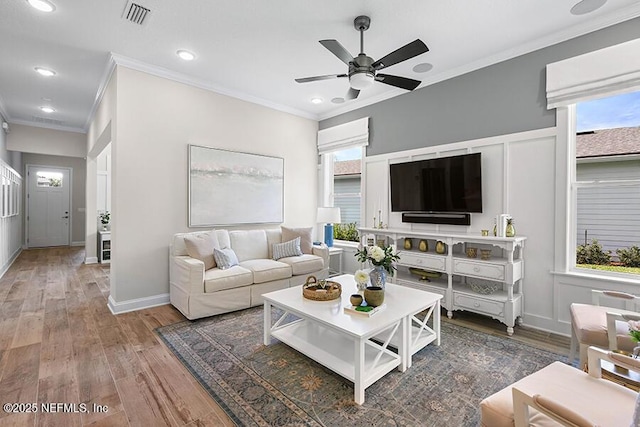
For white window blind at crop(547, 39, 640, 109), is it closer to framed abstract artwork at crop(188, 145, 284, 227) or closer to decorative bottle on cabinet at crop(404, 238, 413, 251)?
decorative bottle on cabinet at crop(404, 238, 413, 251)

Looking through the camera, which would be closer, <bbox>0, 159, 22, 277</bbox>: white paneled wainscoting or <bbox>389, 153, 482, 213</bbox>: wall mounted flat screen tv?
<bbox>389, 153, 482, 213</bbox>: wall mounted flat screen tv

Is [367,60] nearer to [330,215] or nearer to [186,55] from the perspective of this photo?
[186,55]

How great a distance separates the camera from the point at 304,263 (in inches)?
170

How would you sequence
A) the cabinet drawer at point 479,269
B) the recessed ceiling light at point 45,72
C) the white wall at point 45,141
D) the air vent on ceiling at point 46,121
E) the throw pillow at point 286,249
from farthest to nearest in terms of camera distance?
the white wall at point 45,141 → the air vent on ceiling at point 46,121 → the throw pillow at point 286,249 → the recessed ceiling light at point 45,72 → the cabinet drawer at point 479,269

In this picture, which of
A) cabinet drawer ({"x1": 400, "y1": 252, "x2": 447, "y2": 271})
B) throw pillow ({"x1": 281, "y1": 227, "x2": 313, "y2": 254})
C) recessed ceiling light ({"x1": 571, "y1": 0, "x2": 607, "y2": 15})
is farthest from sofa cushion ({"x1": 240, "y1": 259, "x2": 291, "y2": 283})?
recessed ceiling light ({"x1": 571, "y1": 0, "x2": 607, "y2": 15})

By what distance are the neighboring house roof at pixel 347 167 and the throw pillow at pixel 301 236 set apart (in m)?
1.41

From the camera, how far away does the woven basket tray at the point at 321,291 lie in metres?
2.58

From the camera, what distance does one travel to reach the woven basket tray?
258cm

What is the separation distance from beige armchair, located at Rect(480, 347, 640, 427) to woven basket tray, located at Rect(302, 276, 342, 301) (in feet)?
4.60

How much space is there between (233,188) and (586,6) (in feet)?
14.2

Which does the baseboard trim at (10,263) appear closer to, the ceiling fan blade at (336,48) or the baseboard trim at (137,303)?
the baseboard trim at (137,303)

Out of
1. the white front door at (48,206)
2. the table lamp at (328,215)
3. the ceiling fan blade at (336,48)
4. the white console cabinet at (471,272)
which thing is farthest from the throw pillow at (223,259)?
the white front door at (48,206)

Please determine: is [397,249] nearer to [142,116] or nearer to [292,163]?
[292,163]

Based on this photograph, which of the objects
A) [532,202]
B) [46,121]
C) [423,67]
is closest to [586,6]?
[423,67]
